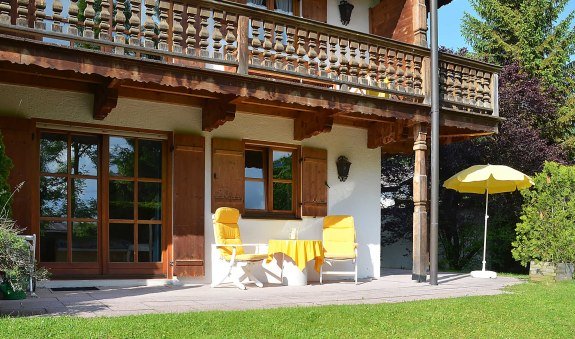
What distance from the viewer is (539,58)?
17.4 metres

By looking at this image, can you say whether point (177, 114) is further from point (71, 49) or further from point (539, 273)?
point (539, 273)

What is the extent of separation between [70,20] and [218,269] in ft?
12.4

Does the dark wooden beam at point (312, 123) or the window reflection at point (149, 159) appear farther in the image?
the dark wooden beam at point (312, 123)

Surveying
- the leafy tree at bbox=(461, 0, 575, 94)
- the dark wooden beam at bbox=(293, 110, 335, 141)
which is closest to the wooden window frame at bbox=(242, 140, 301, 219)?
the dark wooden beam at bbox=(293, 110, 335, 141)

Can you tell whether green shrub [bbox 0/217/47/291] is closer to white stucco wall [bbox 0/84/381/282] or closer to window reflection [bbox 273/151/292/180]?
white stucco wall [bbox 0/84/381/282]

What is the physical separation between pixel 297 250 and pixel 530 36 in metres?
12.0

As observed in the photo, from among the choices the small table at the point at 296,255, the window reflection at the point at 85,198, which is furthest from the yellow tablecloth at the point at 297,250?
the window reflection at the point at 85,198

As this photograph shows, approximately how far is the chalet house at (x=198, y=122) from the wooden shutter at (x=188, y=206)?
0.02 metres

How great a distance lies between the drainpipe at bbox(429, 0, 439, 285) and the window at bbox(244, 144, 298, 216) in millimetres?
2124

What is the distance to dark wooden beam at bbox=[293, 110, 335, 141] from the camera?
9023mm

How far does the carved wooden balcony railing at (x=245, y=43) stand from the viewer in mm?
6520

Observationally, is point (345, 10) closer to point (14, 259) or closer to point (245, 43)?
point (245, 43)

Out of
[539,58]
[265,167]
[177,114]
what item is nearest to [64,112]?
[177,114]

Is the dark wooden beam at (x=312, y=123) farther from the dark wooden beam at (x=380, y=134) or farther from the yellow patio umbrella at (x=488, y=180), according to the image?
the yellow patio umbrella at (x=488, y=180)
